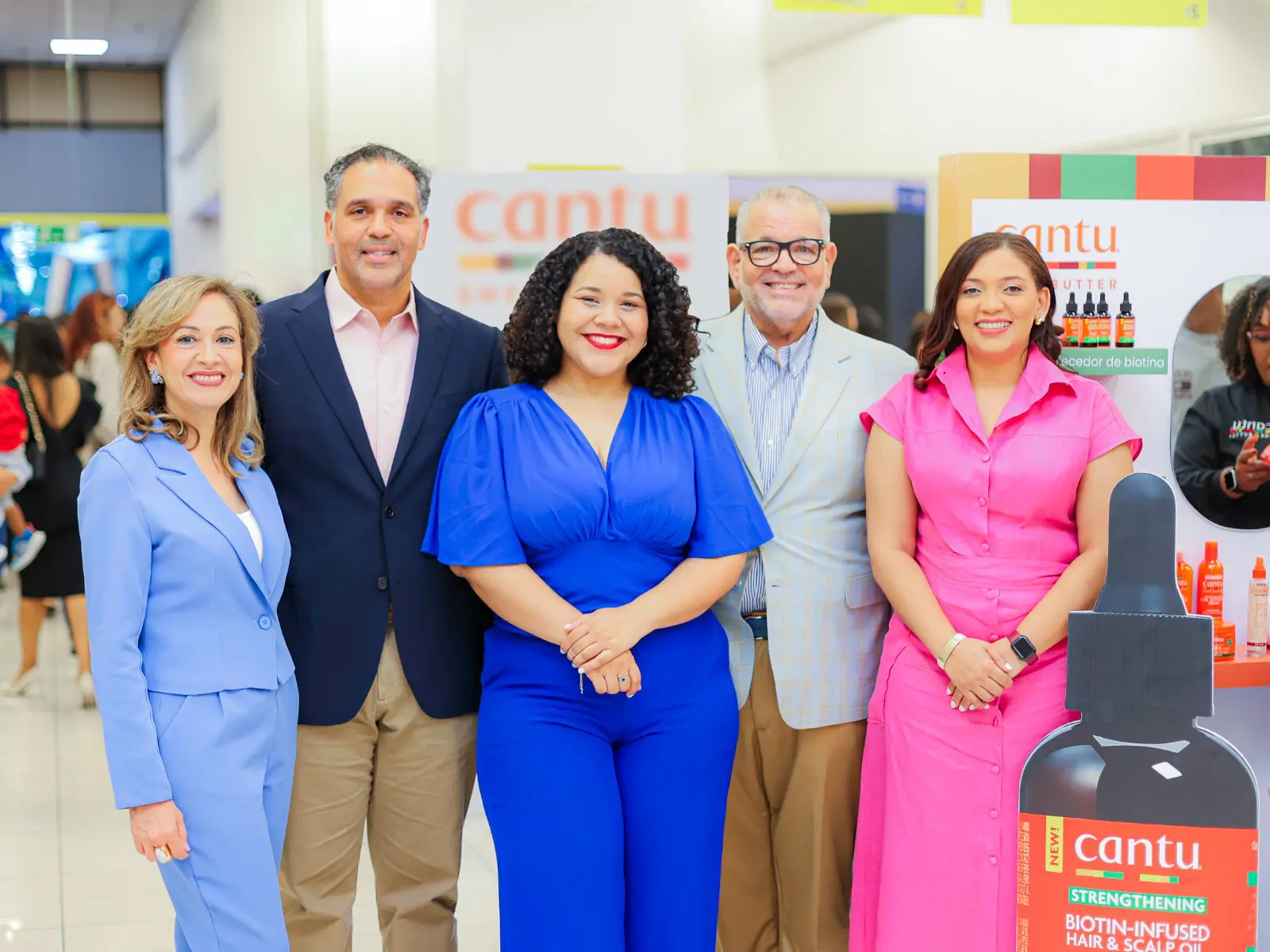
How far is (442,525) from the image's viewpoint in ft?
7.59

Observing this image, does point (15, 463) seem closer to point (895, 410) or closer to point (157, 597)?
point (157, 597)

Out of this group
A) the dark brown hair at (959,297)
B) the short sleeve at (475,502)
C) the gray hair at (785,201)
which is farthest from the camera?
the gray hair at (785,201)

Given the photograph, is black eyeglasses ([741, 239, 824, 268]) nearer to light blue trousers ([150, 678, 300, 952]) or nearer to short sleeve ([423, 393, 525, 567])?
short sleeve ([423, 393, 525, 567])

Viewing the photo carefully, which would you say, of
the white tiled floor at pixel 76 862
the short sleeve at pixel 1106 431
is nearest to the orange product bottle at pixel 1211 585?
the short sleeve at pixel 1106 431

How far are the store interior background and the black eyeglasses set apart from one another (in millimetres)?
2505

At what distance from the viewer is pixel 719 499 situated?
238 centimetres

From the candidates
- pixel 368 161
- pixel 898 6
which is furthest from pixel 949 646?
pixel 898 6

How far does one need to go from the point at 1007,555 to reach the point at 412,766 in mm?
1219

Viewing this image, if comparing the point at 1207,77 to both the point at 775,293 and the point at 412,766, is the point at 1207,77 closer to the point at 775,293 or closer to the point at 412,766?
the point at 775,293

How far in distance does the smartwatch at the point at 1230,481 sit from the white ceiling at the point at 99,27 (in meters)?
4.50

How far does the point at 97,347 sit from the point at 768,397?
3.82 metres

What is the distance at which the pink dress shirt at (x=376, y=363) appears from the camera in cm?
248

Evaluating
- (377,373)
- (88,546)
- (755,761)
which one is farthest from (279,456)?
(755,761)

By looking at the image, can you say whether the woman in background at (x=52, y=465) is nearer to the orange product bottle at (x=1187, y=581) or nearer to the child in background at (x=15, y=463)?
the child in background at (x=15, y=463)
